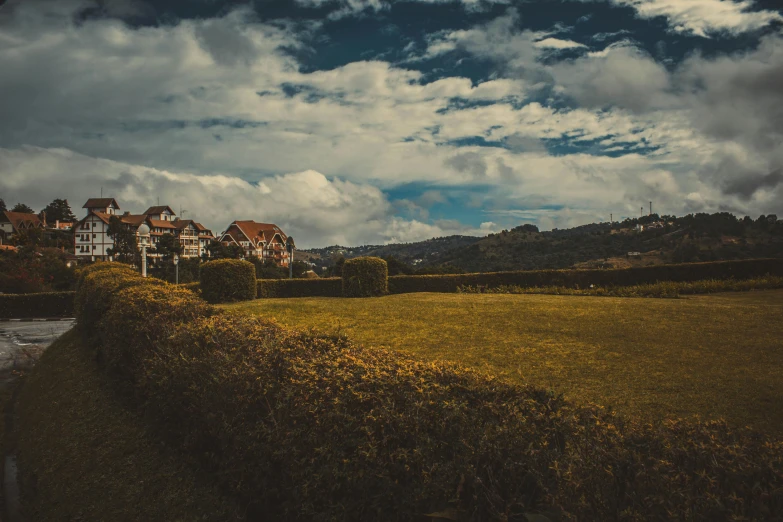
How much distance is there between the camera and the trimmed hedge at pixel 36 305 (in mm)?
26938

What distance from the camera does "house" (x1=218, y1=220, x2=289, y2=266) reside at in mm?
80419

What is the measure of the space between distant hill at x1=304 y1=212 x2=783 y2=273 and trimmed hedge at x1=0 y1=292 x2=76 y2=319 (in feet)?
76.2

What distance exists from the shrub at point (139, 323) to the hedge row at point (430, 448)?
1.72 metres

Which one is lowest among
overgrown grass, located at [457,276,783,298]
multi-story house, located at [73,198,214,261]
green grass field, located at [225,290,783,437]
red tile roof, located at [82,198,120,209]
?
green grass field, located at [225,290,783,437]

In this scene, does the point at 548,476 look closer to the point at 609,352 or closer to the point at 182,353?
the point at 182,353

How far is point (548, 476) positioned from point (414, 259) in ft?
258

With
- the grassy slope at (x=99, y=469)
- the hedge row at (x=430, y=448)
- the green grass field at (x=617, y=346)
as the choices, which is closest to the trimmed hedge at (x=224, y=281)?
the green grass field at (x=617, y=346)

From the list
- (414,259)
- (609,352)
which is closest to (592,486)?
(609,352)

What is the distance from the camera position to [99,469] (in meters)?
4.80

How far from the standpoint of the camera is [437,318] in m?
9.68

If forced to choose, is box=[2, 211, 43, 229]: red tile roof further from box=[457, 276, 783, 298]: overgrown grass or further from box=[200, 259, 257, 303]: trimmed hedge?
box=[457, 276, 783, 298]: overgrown grass

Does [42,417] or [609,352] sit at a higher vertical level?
[609,352]

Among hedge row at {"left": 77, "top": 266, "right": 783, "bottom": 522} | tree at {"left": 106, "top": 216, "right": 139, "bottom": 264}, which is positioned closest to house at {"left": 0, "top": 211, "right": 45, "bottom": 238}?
tree at {"left": 106, "top": 216, "right": 139, "bottom": 264}

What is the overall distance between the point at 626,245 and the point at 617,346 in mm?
51889
